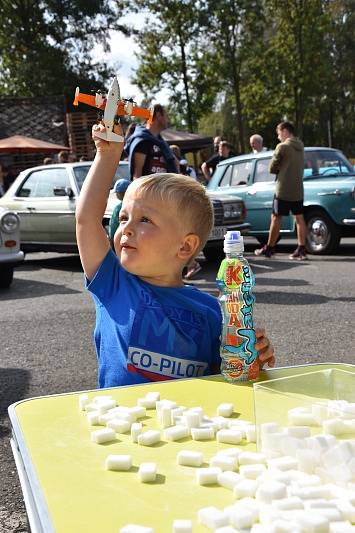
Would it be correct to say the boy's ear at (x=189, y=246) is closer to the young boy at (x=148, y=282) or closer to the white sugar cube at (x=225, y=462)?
the young boy at (x=148, y=282)

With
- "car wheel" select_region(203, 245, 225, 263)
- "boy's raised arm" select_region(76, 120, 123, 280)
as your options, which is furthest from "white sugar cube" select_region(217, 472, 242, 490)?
"car wheel" select_region(203, 245, 225, 263)

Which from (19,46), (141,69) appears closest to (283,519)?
(141,69)

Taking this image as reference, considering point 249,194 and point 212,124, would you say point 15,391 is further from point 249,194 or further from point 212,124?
point 212,124

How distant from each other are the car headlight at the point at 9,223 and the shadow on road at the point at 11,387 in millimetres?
4070

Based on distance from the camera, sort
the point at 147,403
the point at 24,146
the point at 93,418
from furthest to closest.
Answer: the point at 24,146 < the point at 147,403 < the point at 93,418

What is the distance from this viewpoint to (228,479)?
1.21 m

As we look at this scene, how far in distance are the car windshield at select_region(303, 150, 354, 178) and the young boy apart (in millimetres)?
10094

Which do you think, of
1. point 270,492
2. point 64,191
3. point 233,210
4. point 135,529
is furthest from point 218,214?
point 135,529

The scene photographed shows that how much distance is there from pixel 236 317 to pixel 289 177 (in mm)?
8779

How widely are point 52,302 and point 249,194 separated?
17.4ft

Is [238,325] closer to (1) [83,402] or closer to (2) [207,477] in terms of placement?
(1) [83,402]

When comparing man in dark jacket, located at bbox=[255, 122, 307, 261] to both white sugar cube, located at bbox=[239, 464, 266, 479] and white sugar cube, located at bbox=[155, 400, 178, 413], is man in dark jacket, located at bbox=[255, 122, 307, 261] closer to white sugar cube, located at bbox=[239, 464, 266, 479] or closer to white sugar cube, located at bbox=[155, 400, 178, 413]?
white sugar cube, located at bbox=[155, 400, 178, 413]

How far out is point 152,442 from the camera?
1450 millimetres

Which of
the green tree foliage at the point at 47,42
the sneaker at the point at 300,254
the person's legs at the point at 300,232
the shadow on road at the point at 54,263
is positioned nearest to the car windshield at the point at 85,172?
the shadow on road at the point at 54,263
